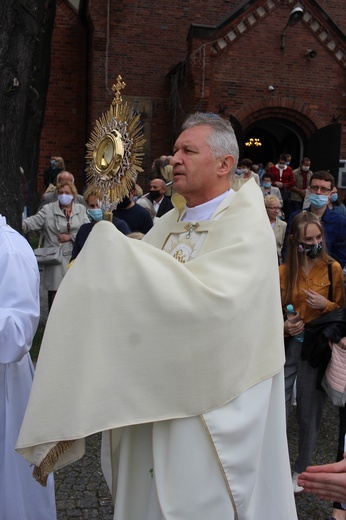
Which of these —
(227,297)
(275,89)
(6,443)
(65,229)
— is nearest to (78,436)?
(227,297)

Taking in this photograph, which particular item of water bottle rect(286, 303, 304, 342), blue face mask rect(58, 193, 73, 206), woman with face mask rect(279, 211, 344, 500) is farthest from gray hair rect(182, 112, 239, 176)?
blue face mask rect(58, 193, 73, 206)

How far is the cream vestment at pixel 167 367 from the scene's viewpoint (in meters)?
1.96

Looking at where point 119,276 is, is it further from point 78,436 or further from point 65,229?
point 65,229

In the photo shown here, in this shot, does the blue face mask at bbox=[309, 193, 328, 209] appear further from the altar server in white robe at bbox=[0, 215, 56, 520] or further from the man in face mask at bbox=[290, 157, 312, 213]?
the man in face mask at bbox=[290, 157, 312, 213]

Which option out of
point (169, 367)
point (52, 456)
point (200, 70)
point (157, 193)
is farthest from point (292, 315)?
point (200, 70)

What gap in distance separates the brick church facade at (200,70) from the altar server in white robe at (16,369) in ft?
39.4

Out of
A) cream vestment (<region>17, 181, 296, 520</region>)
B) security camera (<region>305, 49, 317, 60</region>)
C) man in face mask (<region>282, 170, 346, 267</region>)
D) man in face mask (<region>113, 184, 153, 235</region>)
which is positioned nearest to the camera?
cream vestment (<region>17, 181, 296, 520</region>)

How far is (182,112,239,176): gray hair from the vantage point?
245 centimetres

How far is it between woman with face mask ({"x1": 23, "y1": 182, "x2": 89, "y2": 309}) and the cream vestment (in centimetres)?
534

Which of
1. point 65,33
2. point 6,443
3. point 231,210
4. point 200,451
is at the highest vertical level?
point 65,33

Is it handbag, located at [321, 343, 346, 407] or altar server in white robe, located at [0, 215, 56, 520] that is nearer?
altar server in white robe, located at [0, 215, 56, 520]

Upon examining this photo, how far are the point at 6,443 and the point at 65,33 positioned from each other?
16.6 metres

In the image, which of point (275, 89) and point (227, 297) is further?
point (275, 89)

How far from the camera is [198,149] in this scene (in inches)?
95.7
